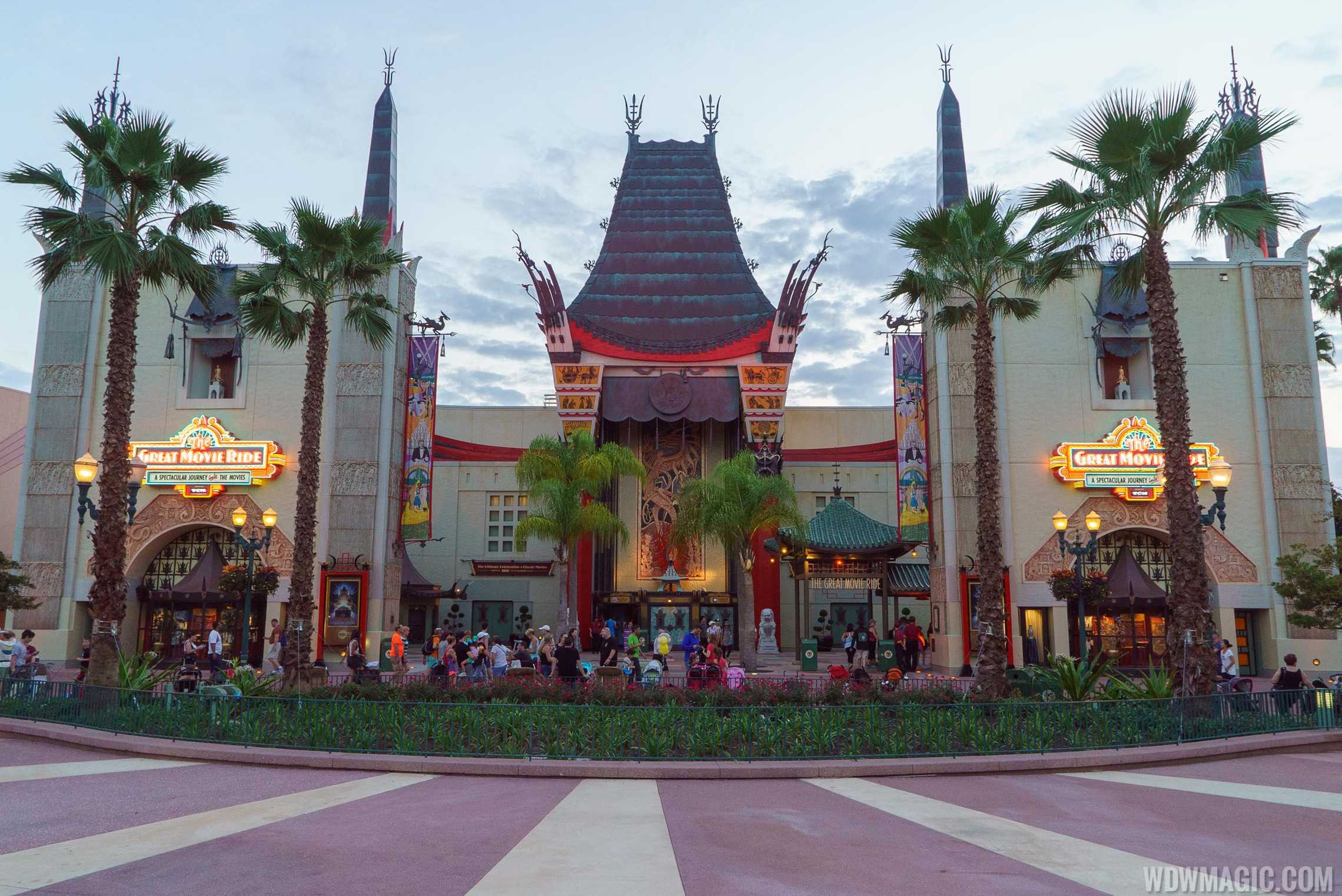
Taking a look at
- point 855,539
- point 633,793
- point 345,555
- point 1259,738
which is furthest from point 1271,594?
point 345,555

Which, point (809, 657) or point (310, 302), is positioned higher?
point (310, 302)

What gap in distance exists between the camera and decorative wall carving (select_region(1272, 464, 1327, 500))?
31422 mm

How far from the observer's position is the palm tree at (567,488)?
3331 cm

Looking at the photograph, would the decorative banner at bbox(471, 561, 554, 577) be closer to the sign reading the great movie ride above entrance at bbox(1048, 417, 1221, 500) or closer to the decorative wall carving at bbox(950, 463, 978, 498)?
the decorative wall carving at bbox(950, 463, 978, 498)

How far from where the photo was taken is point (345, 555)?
106ft

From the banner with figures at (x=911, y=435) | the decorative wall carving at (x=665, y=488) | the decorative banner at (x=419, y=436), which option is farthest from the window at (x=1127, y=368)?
the decorative banner at (x=419, y=436)

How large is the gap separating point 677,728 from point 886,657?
1655 centimetres

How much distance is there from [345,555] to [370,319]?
11856 millimetres

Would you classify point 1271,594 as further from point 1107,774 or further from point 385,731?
point 385,731

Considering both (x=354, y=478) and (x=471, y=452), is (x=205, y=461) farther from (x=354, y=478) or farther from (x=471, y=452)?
(x=471, y=452)

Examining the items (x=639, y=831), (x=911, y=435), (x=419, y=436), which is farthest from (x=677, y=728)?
(x=419, y=436)

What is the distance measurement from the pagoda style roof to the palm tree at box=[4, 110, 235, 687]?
2141 cm

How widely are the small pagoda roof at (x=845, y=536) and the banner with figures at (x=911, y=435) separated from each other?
1.84 feet

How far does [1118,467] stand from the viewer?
1254 inches
